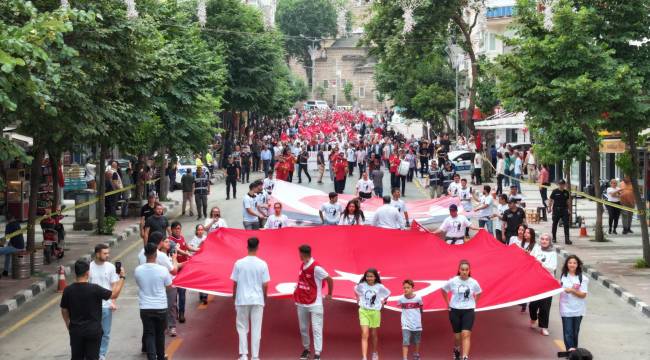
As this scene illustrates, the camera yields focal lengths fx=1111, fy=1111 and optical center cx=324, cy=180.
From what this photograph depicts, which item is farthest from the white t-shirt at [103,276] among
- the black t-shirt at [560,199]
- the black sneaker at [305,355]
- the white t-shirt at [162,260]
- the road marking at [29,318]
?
the black t-shirt at [560,199]

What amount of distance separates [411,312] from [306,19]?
142 metres

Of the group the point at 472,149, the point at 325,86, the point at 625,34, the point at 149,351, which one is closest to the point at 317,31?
the point at 325,86

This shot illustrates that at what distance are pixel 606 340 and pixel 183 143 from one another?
835 inches

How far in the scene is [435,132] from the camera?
266ft

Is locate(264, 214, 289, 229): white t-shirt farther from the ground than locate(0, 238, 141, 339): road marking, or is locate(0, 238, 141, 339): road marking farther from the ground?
locate(264, 214, 289, 229): white t-shirt

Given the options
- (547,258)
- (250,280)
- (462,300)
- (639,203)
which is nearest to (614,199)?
(639,203)

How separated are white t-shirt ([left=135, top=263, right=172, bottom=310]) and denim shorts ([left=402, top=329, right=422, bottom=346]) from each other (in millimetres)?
3186

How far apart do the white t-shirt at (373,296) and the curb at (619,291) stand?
6219mm

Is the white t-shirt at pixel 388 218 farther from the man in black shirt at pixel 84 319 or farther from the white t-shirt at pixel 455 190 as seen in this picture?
the man in black shirt at pixel 84 319

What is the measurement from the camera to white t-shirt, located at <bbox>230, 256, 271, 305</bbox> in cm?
1438

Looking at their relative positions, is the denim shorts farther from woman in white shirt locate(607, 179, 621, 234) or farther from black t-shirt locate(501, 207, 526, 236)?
woman in white shirt locate(607, 179, 621, 234)

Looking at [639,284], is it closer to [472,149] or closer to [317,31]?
[472,149]

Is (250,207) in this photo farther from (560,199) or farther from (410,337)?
(410,337)

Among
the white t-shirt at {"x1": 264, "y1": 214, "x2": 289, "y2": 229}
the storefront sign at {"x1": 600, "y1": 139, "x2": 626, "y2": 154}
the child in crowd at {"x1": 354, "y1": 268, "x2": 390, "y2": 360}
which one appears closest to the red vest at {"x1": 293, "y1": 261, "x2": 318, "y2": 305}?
the child in crowd at {"x1": 354, "y1": 268, "x2": 390, "y2": 360}
